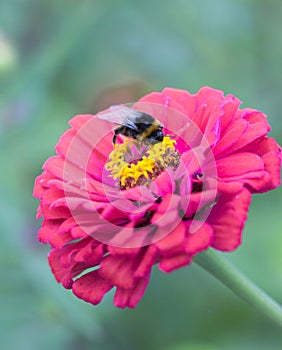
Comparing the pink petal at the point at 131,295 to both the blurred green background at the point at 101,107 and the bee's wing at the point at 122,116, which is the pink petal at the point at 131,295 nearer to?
the bee's wing at the point at 122,116

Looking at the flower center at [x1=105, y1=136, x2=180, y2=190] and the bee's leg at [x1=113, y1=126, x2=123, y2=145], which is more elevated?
the bee's leg at [x1=113, y1=126, x2=123, y2=145]

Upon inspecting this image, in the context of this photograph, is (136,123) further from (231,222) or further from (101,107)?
(101,107)

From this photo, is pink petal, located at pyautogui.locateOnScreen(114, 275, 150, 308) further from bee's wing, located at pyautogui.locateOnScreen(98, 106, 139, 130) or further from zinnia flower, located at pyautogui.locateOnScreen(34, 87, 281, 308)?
bee's wing, located at pyautogui.locateOnScreen(98, 106, 139, 130)

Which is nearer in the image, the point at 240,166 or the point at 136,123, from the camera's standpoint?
the point at 240,166

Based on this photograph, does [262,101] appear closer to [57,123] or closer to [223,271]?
[57,123]

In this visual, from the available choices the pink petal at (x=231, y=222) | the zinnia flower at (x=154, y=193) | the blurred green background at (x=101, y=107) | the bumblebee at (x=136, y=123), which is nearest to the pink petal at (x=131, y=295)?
the zinnia flower at (x=154, y=193)

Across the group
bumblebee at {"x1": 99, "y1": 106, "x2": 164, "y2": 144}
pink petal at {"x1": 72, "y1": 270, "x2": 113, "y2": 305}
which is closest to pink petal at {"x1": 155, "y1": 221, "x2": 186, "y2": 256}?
pink petal at {"x1": 72, "y1": 270, "x2": 113, "y2": 305}

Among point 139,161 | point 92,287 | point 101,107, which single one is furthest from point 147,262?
point 101,107
